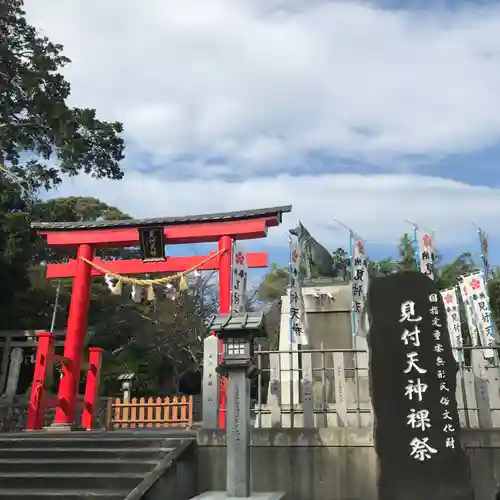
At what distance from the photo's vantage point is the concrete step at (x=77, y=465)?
21.7 feet

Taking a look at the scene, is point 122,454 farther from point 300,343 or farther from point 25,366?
point 25,366

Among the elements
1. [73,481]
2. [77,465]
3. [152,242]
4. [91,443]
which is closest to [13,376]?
[152,242]

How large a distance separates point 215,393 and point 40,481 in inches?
96.4

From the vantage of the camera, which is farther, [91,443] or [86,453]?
[91,443]

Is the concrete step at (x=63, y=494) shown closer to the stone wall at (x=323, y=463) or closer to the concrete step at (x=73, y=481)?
the concrete step at (x=73, y=481)

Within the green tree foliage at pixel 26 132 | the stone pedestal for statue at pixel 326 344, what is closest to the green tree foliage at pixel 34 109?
the green tree foliage at pixel 26 132

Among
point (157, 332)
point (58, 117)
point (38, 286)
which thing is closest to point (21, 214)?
point (58, 117)

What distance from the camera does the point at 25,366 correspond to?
2364cm

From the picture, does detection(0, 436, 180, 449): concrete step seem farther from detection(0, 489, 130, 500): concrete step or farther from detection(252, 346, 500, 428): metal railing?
detection(252, 346, 500, 428): metal railing

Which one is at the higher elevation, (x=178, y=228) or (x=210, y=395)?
(x=178, y=228)

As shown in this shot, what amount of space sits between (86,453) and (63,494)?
1001 mm

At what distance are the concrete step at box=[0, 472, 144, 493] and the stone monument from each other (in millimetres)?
934

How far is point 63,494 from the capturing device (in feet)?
20.1

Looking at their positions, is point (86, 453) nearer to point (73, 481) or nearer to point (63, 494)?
point (73, 481)
